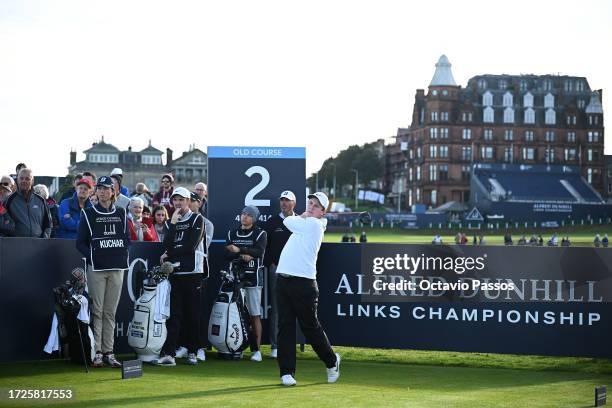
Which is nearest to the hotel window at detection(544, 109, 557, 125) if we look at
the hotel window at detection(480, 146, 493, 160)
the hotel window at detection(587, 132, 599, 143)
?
the hotel window at detection(587, 132, 599, 143)

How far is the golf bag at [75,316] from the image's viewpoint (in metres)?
10.9

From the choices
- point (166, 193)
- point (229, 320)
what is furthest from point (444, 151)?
point (229, 320)

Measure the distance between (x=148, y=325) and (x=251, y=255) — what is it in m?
1.62

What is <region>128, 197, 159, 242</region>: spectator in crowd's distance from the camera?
1280 centimetres

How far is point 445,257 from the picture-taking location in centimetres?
1279

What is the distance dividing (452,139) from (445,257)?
395 feet

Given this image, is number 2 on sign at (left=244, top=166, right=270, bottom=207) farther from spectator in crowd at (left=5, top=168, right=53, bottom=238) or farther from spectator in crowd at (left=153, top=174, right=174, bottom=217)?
spectator in crowd at (left=5, top=168, right=53, bottom=238)

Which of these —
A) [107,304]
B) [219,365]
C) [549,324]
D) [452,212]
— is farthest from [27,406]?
[452,212]

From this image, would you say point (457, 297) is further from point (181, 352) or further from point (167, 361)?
point (167, 361)

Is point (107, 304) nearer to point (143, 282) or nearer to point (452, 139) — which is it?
point (143, 282)

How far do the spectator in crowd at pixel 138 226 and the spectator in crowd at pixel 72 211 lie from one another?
2.34 ft

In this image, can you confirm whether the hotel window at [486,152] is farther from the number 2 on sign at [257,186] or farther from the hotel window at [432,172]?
the number 2 on sign at [257,186]

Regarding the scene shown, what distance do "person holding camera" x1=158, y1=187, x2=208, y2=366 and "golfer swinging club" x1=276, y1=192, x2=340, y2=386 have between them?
193cm

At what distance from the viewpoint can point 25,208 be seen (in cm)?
1195
